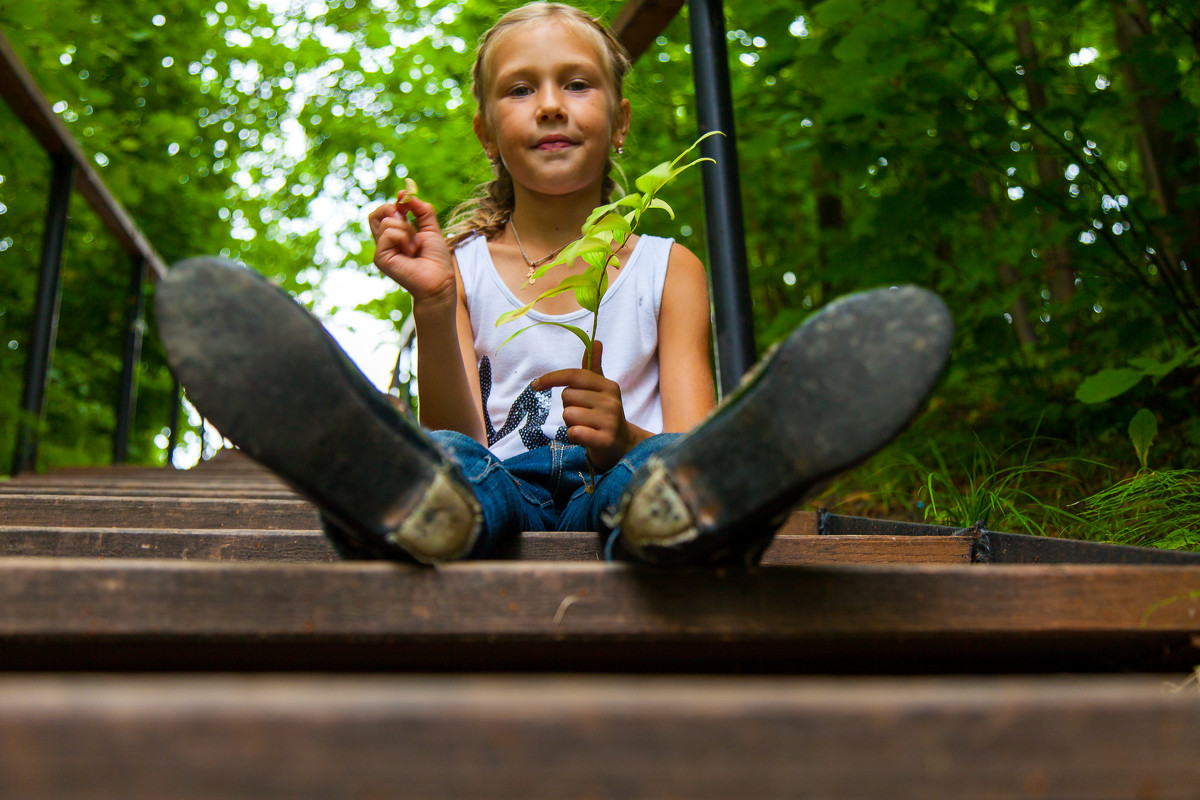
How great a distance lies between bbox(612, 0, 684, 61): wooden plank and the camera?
8.06 ft

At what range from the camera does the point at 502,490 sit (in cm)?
124

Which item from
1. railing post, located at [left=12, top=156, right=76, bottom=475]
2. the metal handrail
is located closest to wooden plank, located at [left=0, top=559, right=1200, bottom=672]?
the metal handrail

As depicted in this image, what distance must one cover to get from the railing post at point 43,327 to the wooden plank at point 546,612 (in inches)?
115

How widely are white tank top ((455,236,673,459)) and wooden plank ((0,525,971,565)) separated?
423mm

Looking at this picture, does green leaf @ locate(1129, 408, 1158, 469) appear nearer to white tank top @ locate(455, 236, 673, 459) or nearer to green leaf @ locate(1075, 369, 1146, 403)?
green leaf @ locate(1075, 369, 1146, 403)

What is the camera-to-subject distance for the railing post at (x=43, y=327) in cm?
332

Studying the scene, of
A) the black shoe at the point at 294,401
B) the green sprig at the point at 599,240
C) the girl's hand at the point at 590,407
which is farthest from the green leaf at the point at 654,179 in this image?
the black shoe at the point at 294,401

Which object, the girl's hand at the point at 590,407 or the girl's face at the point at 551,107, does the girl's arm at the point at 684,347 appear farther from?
the girl's hand at the point at 590,407

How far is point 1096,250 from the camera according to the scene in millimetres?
2531

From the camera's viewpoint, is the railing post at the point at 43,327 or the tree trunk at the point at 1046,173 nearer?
the railing post at the point at 43,327

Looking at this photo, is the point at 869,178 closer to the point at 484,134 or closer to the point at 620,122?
the point at 620,122

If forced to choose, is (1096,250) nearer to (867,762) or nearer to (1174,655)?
(1174,655)

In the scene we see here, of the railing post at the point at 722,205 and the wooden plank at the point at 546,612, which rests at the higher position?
the railing post at the point at 722,205

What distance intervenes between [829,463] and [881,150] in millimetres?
2362
